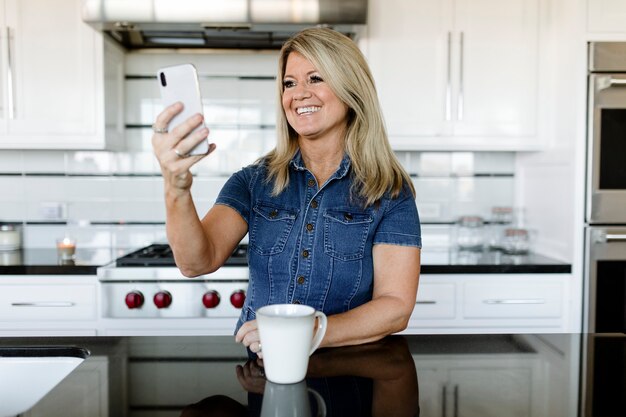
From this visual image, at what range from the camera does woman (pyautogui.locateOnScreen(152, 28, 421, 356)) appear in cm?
127

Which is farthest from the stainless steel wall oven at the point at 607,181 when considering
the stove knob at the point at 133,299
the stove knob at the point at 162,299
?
the stove knob at the point at 133,299

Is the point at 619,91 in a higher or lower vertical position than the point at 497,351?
higher

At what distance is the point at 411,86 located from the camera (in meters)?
2.44

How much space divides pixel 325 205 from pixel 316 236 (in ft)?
0.25

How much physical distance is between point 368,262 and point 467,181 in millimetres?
1677

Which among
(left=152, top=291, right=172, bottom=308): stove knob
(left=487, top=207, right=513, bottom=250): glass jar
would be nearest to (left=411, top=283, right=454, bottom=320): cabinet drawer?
(left=487, top=207, right=513, bottom=250): glass jar

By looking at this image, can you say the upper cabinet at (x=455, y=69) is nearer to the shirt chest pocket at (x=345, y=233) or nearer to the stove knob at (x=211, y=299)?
the stove knob at (x=211, y=299)

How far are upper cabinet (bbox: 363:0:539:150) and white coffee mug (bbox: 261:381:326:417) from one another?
176 cm

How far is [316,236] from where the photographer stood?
1292 millimetres

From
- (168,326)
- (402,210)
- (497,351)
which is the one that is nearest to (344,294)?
(402,210)

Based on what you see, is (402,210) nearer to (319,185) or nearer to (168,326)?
(319,185)

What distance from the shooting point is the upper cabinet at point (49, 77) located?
7.74ft

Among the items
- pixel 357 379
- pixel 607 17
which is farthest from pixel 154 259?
pixel 607 17

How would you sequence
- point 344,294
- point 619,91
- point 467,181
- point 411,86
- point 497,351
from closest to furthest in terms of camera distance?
1. point 497,351
2. point 344,294
3. point 619,91
4. point 411,86
5. point 467,181
